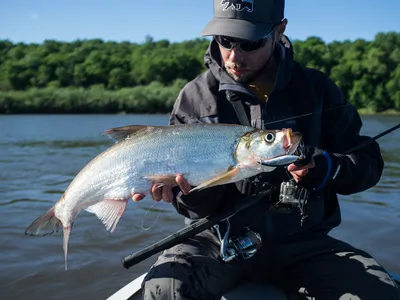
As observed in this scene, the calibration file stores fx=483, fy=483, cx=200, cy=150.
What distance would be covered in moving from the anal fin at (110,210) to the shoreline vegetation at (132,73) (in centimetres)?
4817

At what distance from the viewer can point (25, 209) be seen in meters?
8.61

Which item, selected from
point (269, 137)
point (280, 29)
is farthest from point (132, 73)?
point (269, 137)

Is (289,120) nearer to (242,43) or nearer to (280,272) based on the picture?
(242,43)

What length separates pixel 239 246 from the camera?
3230 millimetres

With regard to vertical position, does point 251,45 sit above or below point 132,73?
above

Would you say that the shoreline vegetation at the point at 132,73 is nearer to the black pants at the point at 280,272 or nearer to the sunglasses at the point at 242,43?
the sunglasses at the point at 242,43

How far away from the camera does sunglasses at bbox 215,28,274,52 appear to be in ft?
11.0

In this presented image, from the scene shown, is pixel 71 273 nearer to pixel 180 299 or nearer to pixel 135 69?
pixel 180 299

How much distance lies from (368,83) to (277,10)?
68615mm

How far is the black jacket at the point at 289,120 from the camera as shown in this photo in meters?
3.37

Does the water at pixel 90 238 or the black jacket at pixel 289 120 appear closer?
the black jacket at pixel 289 120

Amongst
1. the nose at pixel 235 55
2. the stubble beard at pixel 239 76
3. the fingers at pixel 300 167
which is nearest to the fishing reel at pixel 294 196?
the fingers at pixel 300 167

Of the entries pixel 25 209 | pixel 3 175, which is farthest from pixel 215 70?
pixel 3 175

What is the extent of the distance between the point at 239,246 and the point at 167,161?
778 millimetres
